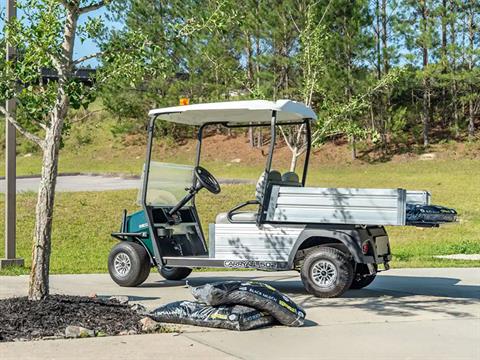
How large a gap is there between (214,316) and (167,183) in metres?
3.32

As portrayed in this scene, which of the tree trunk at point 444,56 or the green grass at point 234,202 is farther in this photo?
the tree trunk at point 444,56

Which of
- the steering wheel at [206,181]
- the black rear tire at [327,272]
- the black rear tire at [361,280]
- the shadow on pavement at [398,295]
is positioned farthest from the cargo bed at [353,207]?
the black rear tire at [361,280]

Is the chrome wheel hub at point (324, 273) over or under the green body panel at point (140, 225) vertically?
under

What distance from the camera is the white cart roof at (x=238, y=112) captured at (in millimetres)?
9125

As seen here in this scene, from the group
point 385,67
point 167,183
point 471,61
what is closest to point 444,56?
point 471,61

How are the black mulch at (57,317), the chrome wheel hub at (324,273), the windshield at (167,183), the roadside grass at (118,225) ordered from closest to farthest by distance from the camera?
1. the black mulch at (57,317)
2. the chrome wheel hub at (324,273)
3. the windshield at (167,183)
4. the roadside grass at (118,225)

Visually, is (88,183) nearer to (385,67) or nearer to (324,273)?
(385,67)

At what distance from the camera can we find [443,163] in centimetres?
3238

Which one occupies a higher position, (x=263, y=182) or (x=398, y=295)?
(x=263, y=182)

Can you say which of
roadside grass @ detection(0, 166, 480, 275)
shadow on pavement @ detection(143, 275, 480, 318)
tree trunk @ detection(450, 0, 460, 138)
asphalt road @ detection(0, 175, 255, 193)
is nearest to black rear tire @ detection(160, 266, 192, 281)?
shadow on pavement @ detection(143, 275, 480, 318)

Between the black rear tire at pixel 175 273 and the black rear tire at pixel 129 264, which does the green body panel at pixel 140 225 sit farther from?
the black rear tire at pixel 175 273

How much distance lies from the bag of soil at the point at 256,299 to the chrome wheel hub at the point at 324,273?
1.62m

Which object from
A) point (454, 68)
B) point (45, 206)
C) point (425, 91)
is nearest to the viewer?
point (45, 206)

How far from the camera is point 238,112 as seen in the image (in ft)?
31.7
